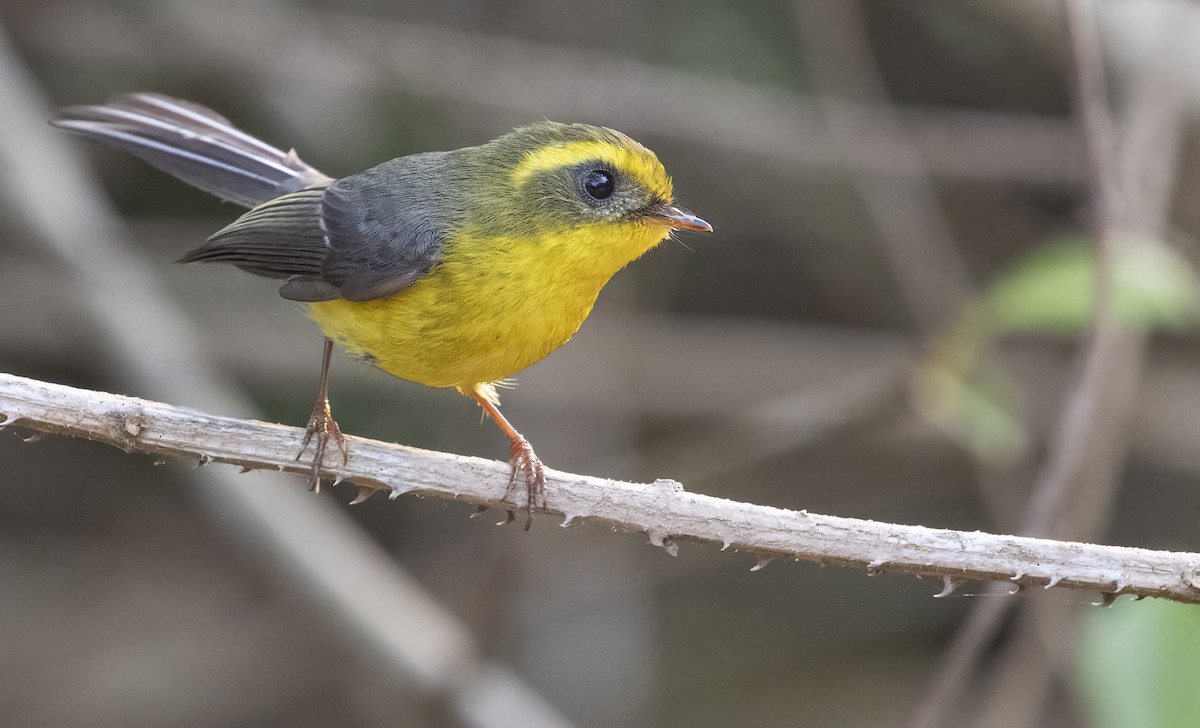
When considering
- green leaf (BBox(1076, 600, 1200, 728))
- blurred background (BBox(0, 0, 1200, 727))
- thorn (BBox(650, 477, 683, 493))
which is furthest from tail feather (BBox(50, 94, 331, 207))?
green leaf (BBox(1076, 600, 1200, 728))

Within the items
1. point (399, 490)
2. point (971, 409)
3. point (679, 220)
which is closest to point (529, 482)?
point (399, 490)

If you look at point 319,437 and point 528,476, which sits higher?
point 528,476

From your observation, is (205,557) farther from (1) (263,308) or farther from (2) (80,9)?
(2) (80,9)

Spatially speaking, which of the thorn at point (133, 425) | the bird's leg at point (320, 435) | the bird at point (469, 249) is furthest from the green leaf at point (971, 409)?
the thorn at point (133, 425)

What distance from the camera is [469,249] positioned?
12.2 ft

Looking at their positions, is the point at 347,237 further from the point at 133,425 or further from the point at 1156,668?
the point at 1156,668

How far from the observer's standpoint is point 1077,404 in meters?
4.33

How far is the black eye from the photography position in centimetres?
375

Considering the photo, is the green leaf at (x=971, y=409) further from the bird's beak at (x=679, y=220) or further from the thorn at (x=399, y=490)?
the thorn at (x=399, y=490)

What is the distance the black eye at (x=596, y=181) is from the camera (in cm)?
375

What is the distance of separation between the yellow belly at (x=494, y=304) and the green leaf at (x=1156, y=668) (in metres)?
1.78

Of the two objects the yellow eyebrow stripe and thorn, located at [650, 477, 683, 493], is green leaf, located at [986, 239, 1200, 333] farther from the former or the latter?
thorn, located at [650, 477, 683, 493]

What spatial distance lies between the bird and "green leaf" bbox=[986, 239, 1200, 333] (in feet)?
5.43

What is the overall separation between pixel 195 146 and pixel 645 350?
3362mm
